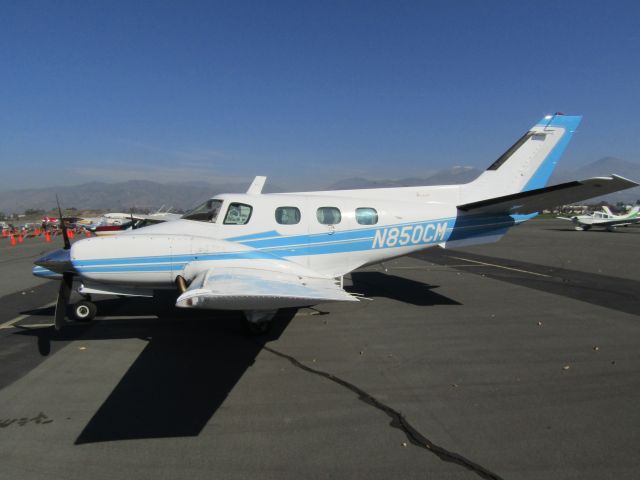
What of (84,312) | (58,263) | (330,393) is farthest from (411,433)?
(84,312)

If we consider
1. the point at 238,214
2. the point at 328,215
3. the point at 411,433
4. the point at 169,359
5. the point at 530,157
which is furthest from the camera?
the point at 530,157

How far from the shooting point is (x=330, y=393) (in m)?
4.52

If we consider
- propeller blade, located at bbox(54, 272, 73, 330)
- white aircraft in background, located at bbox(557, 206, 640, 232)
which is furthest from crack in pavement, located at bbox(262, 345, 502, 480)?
white aircraft in background, located at bbox(557, 206, 640, 232)

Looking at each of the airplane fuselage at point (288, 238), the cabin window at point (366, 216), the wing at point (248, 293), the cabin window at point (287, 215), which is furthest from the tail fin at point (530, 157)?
the wing at point (248, 293)

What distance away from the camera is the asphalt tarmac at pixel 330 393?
329 cm

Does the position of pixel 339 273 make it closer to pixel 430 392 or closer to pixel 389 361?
pixel 389 361

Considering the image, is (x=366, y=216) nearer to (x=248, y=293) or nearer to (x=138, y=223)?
(x=248, y=293)

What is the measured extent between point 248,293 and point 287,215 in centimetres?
312

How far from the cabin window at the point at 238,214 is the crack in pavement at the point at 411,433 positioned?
3224 mm

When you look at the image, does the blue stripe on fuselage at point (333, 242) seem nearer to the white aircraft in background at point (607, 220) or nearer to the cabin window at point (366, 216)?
the cabin window at point (366, 216)

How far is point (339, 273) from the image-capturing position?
8031 mm

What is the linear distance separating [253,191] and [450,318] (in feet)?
17.5

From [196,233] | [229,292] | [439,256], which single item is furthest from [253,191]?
[439,256]

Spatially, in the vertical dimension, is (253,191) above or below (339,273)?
above
